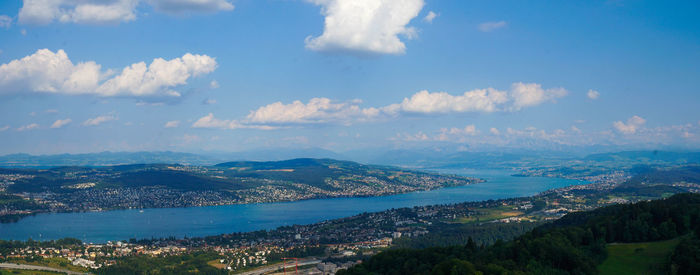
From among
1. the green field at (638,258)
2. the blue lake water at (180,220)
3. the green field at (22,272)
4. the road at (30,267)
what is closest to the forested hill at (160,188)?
the blue lake water at (180,220)

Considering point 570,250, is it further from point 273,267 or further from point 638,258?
point 273,267

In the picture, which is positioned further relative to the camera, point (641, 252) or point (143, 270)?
point (143, 270)

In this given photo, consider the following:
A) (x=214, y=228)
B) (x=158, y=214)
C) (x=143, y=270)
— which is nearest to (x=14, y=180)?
(x=158, y=214)

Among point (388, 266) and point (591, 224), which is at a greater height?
point (591, 224)

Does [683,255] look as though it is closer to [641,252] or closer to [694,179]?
[641,252]

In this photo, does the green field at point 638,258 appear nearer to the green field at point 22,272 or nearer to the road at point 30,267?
the road at point 30,267

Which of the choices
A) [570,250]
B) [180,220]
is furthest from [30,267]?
[570,250]
